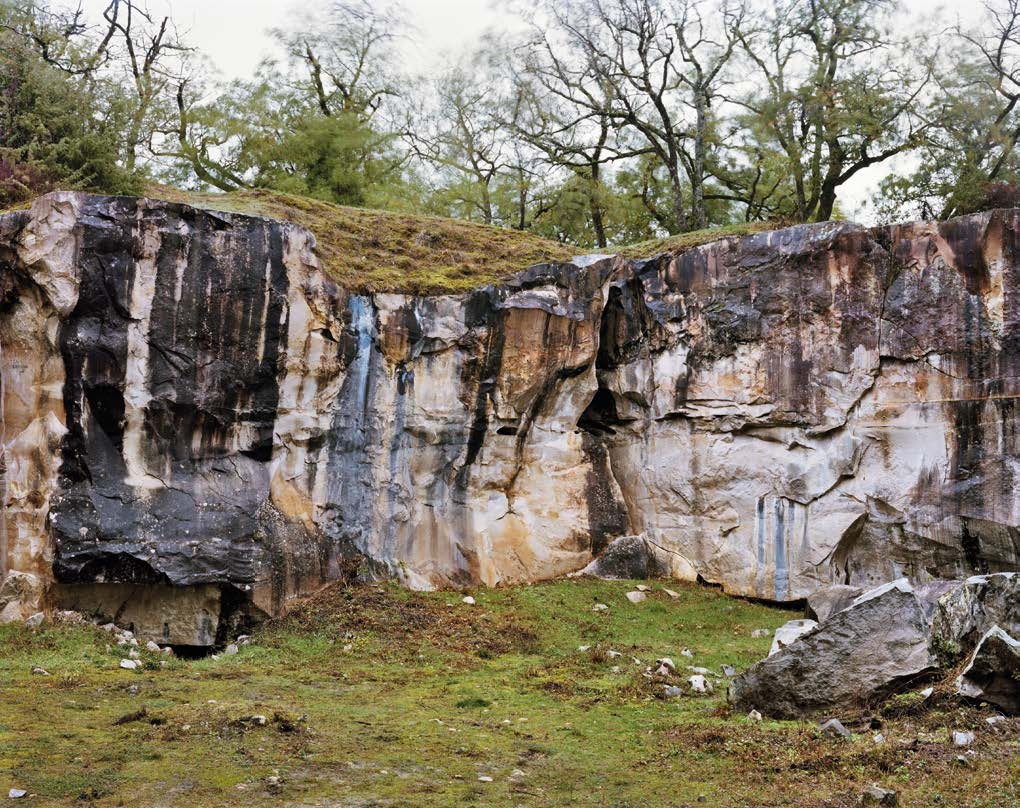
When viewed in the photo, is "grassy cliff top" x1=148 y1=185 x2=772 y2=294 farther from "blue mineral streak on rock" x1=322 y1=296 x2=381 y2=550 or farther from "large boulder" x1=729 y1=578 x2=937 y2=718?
"large boulder" x1=729 y1=578 x2=937 y2=718

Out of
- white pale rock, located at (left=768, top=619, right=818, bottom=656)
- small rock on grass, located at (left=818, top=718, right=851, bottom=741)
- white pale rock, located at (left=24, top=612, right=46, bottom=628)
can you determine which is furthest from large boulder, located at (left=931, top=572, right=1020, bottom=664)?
white pale rock, located at (left=24, top=612, right=46, bottom=628)

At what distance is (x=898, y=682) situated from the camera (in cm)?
903

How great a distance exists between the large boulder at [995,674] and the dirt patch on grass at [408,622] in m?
6.33

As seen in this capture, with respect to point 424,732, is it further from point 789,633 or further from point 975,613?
point 789,633

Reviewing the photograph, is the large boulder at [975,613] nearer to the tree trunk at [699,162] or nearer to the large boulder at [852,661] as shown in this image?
the large boulder at [852,661]

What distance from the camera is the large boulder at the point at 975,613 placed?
9.55 m

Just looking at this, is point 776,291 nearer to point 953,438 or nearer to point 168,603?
point 953,438

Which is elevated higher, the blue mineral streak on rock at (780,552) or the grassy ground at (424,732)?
the blue mineral streak on rock at (780,552)

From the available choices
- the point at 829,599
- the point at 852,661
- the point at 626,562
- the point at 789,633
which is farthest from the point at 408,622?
the point at 852,661

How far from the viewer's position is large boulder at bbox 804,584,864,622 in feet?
47.0

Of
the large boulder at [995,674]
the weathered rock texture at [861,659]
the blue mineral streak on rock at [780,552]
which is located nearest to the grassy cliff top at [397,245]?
the blue mineral streak on rock at [780,552]

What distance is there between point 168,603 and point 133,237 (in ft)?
17.8

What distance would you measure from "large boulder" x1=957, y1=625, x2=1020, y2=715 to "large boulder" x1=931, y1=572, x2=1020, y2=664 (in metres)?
0.75

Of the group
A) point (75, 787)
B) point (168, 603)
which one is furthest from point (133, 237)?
point (75, 787)
